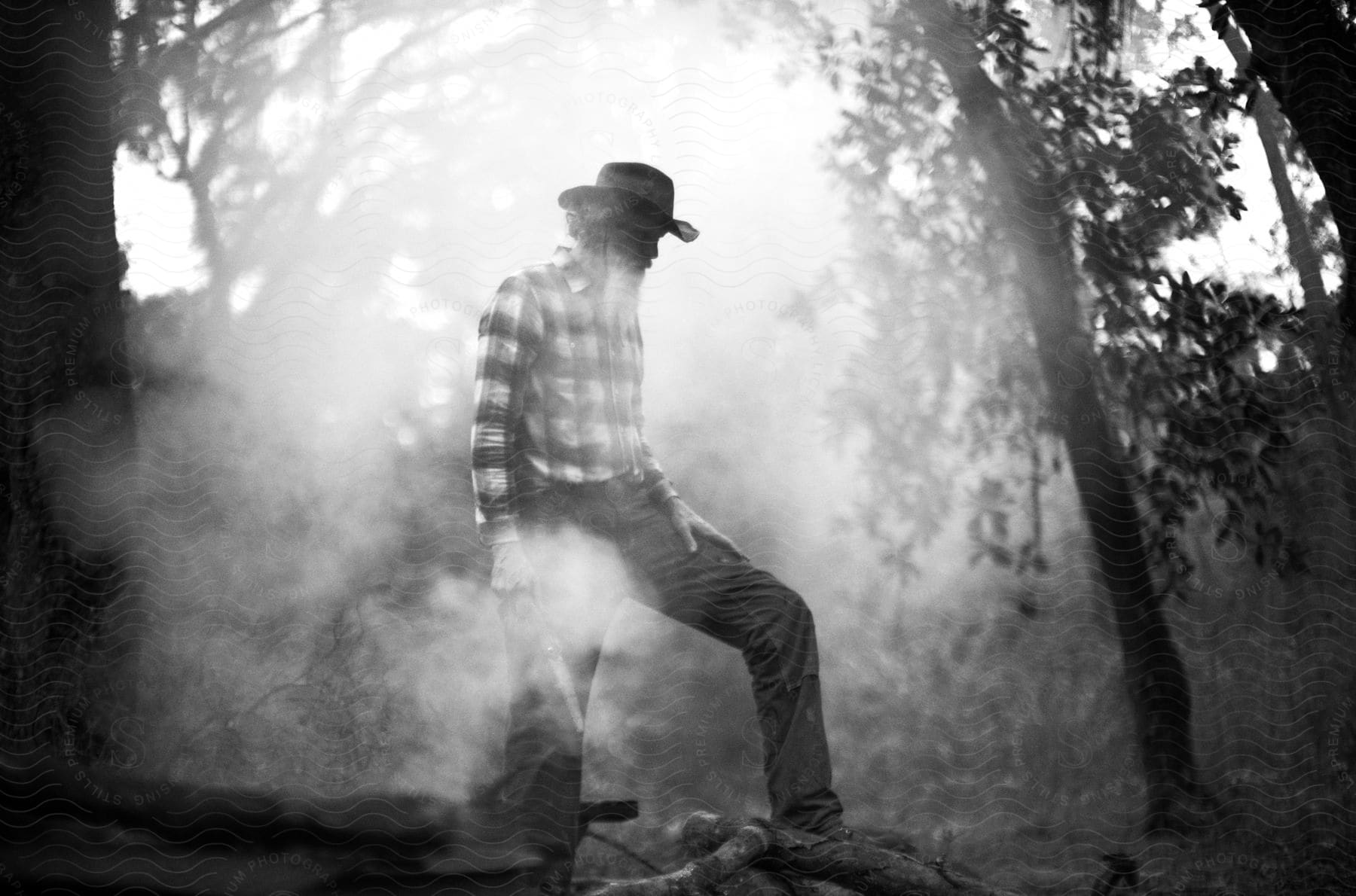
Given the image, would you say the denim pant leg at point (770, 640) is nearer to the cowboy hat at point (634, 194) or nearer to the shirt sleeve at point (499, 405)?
the shirt sleeve at point (499, 405)

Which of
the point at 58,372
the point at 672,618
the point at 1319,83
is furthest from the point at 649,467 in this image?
the point at 1319,83

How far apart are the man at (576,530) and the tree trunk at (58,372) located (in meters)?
1.14

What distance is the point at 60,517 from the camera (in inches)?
134

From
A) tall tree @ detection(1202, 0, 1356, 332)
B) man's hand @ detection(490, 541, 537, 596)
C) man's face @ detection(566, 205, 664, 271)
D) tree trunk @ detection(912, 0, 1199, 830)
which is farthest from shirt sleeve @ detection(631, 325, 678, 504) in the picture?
tall tree @ detection(1202, 0, 1356, 332)

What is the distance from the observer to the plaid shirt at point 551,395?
323cm

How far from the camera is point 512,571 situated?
10.3 feet

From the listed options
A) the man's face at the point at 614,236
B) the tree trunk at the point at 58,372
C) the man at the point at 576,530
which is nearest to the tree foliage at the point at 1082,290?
the man at the point at 576,530

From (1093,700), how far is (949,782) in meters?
0.58

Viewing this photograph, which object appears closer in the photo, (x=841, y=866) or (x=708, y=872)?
(x=708, y=872)

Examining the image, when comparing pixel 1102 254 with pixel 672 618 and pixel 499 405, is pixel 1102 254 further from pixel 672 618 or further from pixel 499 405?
pixel 499 405

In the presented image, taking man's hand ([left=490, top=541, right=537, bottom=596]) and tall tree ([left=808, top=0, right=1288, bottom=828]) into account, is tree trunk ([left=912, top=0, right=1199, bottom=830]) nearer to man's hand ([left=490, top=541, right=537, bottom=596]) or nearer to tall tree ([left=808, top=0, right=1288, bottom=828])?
tall tree ([left=808, top=0, right=1288, bottom=828])

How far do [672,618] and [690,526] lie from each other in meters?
0.27

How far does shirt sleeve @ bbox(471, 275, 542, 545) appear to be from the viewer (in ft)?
10.5

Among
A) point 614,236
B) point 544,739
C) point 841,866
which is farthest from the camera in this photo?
point 614,236
